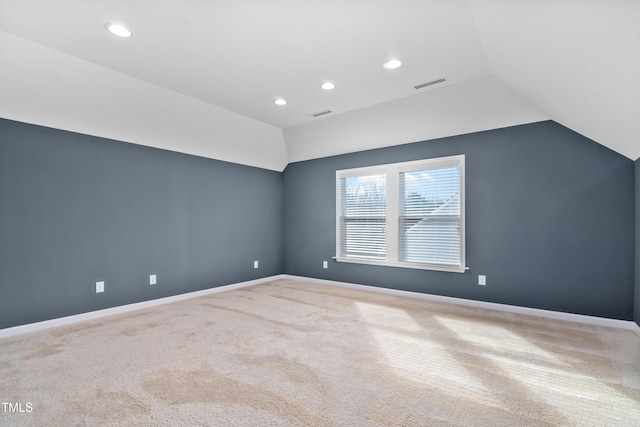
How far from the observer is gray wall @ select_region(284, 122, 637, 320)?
323cm

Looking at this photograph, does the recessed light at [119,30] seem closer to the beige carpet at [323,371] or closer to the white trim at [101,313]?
the beige carpet at [323,371]

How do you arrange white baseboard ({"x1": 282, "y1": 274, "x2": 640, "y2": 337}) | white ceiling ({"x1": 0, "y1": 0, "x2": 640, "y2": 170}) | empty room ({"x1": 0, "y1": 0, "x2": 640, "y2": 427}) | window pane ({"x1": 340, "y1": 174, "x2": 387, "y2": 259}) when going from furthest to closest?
window pane ({"x1": 340, "y1": 174, "x2": 387, "y2": 259})
white baseboard ({"x1": 282, "y1": 274, "x2": 640, "y2": 337})
white ceiling ({"x1": 0, "y1": 0, "x2": 640, "y2": 170})
empty room ({"x1": 0, "y1": 0, "x2": 640, "y2": 427})

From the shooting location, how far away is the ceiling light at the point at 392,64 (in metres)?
3.03

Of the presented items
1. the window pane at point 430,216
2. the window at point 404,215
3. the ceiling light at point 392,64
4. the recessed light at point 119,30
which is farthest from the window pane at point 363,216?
the recessed light at point 119,30

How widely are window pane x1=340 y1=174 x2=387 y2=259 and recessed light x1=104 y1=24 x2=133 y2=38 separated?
3570 mm

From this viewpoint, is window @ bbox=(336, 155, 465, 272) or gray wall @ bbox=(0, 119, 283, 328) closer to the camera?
gray wall @ bbox=(0, 119, 283, 328)

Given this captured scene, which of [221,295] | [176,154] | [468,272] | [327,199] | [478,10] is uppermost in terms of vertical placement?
[478,10]

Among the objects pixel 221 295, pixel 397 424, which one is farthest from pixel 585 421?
pixel 221 295

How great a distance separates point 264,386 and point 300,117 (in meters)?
3.80

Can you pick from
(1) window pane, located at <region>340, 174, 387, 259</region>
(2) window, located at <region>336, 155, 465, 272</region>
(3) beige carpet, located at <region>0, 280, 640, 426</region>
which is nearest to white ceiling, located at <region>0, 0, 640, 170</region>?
(2) window, located at <region>336, 155, 465, 272</region>

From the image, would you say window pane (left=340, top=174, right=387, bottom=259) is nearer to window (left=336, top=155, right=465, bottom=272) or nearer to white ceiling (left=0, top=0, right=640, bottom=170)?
window (left=336, top=155, right=465, bottom=272)

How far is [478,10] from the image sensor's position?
2.20 m

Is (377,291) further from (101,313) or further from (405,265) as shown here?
(101,313)

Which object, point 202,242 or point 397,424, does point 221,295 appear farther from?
point 397,424
